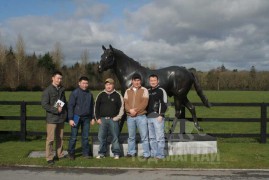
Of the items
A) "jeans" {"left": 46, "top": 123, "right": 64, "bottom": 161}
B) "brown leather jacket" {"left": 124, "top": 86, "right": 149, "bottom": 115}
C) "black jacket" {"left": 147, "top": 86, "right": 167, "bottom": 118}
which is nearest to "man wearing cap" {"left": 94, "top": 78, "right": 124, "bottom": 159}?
"brown leather jacket" {"left": 124, "top": 86, "right": 149, "bottom": 115}

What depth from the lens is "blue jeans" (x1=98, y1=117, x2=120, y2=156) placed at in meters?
7.85

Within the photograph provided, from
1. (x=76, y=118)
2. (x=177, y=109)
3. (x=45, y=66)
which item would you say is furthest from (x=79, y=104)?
(x=45, y=66)

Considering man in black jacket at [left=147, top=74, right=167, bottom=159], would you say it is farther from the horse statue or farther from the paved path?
the horse statue

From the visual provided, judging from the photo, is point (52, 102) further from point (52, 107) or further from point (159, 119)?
point (159, 119)

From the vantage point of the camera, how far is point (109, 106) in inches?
307

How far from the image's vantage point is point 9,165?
7.48 meters

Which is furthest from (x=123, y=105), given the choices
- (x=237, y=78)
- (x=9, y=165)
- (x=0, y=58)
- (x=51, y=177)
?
(x=237, y=78)

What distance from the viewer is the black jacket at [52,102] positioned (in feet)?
24.5

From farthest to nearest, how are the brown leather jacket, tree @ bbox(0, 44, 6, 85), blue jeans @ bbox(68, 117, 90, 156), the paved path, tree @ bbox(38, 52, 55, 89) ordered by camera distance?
1. tree @ bbox(38, 52, 55, 89)
2. tree @ bbox(0, 44, 6, 85)
3. blue jeans @ bbox(68, 117, 90, 156)
4. the brown leather jacket
5. the paved path

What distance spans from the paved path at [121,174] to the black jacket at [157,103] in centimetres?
130

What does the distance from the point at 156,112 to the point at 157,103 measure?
0.66ft

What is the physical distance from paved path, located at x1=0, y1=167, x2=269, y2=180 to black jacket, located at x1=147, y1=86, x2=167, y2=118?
51.2 inches

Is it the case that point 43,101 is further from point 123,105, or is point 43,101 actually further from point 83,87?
point 123,105

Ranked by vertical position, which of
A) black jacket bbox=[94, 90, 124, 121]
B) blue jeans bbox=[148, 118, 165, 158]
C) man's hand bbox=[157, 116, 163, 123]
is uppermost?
black jacket bbox=[94, 90, 124, 121]
